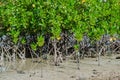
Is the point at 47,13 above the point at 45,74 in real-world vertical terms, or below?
above

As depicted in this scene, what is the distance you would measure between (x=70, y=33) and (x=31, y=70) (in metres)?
1.41

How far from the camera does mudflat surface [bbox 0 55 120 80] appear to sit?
8008 mm

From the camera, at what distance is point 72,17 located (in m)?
8.91

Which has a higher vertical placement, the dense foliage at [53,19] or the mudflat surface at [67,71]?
the dense foliage at [53,19]

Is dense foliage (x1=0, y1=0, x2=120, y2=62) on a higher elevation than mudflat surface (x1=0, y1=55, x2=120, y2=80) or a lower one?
higher

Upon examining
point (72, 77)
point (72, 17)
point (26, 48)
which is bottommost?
point (72, 77)

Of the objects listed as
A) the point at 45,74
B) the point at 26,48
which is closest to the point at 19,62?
the point at 26,48

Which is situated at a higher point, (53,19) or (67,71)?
(53,19)

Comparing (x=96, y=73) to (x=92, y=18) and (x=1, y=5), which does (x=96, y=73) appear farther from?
(x=1, y=5)

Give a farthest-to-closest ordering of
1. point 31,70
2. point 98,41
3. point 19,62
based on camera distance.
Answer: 1. point 98,41
2. point 19,62
3. point 31,70

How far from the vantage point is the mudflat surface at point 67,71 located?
801 cm

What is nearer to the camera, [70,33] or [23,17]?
[23,17]

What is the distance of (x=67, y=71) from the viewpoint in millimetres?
8539

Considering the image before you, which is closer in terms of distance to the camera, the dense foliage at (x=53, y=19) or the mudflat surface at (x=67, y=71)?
the mudflat surface at (x=67, y=71)
